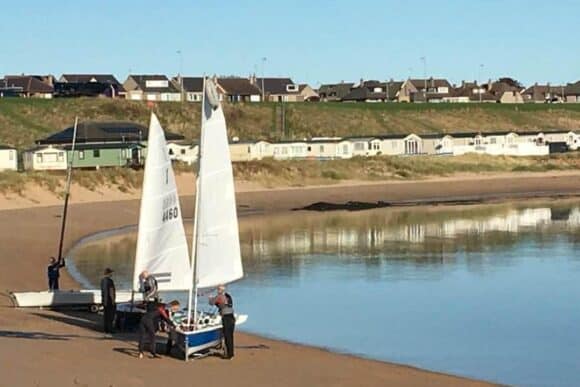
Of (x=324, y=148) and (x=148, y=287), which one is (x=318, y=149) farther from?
(x=148, y=287)

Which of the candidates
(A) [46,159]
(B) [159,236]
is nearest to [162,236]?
(B) [159,236]

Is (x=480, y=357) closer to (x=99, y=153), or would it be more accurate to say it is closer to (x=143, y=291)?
(x=143, y=291)

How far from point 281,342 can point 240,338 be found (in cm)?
81

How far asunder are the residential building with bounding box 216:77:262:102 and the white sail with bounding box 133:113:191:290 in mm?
114113

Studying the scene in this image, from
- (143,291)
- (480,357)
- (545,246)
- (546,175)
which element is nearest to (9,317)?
(143,291)

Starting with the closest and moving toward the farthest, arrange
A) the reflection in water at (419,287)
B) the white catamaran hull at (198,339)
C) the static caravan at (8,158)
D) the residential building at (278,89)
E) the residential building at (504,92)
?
the white catamaran hull at (198,339)
the reflection in water at (419,287)
the static caravan at (8,158)
the residential building at (278,89)
the residential building at (504,92)

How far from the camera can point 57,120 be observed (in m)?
105

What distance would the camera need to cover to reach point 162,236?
21484mm

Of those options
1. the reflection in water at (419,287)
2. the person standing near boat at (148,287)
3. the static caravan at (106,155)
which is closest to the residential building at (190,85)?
the static caravan at (106,155)

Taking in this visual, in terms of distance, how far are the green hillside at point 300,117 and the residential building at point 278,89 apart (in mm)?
15295

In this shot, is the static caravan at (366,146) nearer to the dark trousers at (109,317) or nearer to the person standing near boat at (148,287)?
the dark trousers at (109,317)

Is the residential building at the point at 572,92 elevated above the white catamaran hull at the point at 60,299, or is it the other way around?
the residential building at the point at 572,92

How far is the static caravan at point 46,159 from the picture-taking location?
68.7 metres

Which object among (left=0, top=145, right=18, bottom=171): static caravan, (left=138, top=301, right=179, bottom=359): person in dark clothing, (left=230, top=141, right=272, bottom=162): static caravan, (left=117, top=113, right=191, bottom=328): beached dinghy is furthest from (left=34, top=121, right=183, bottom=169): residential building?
(left=138, top=301, right=179, bottom=359): person in dark clothing
